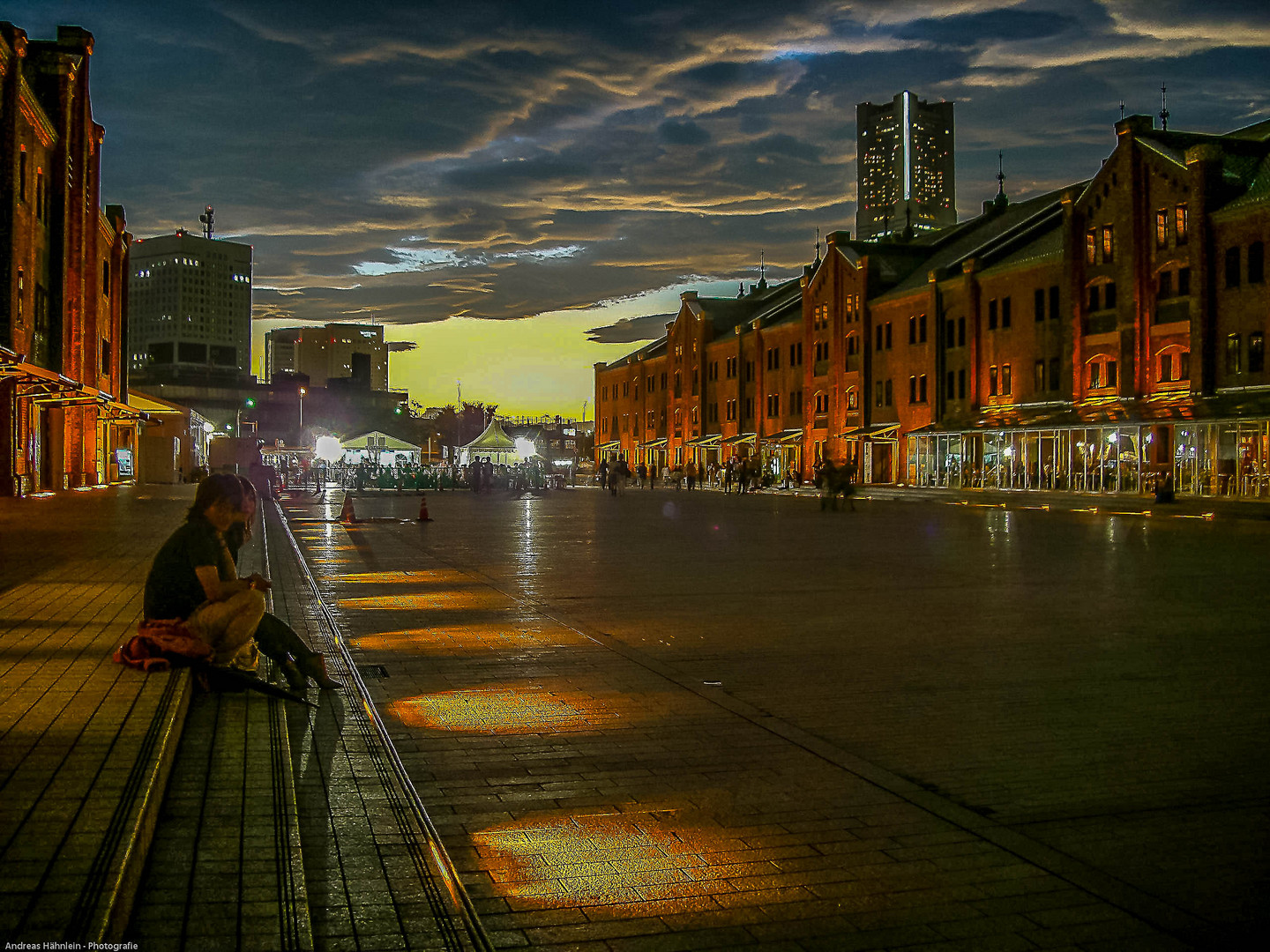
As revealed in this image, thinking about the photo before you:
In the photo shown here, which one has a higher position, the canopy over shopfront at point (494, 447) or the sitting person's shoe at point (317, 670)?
the canopy over shopfront at point (494, 447)

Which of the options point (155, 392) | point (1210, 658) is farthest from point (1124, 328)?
point (155, 392)

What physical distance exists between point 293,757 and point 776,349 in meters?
71.8

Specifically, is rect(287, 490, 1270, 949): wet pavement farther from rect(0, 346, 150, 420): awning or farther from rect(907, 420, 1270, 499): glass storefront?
rect(907, 420, 1270, 499): glass storefront

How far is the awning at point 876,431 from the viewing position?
61.7 metres

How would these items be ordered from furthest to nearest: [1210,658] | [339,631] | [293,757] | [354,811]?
[339,631], [1210,658], [293,757], [354,811]

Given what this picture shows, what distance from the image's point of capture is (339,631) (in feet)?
35.1

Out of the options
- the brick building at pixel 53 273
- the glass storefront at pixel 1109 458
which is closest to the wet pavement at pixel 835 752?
the brick building at pixel 53 273

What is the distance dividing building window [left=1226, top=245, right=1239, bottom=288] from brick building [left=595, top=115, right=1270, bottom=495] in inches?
2.9

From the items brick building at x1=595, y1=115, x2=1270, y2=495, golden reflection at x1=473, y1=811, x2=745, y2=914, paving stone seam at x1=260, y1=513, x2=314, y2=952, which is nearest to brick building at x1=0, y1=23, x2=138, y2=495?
paving stone seam at x1=260, y1=513, x2=314, y2=952

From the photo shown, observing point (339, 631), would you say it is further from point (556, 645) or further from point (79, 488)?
point (79, 488)

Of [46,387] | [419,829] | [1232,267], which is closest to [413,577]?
[419,829]

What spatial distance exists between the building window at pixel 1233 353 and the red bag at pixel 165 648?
4147cm

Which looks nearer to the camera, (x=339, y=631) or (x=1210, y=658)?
(x=1210, y=658)

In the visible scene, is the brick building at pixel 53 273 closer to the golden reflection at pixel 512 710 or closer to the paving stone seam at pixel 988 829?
the golden reflection at pixel 512 710
